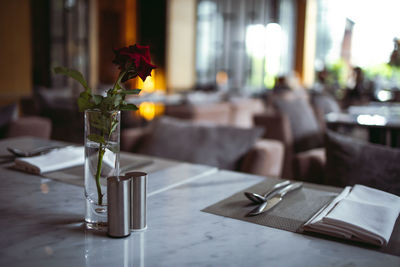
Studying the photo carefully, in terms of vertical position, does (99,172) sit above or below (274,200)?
above

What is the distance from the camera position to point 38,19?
908 centimetres

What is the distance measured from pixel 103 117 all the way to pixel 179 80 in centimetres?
864

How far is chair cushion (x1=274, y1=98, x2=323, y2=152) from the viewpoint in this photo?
144 inches

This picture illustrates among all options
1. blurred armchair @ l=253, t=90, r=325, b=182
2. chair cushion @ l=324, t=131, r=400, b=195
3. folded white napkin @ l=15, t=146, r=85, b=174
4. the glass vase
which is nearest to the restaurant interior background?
blurred armchair @ l=253, t=90, r=325, b=182

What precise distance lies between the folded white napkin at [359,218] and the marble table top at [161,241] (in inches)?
1.2

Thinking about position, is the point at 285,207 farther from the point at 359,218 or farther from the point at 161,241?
the point at 161,241

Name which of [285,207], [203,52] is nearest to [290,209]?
[285,207]

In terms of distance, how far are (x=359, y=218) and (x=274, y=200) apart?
250 millimetres

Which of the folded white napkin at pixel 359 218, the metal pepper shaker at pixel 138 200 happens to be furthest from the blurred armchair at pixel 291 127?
the metal pepper shaker at pixel 138 200

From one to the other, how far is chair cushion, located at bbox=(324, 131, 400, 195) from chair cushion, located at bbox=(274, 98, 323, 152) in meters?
1.95

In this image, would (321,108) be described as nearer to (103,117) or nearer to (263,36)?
(103,117)

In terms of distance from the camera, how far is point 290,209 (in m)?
1.04

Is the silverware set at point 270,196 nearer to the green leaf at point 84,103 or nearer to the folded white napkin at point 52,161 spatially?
the green leaf at point 84,103

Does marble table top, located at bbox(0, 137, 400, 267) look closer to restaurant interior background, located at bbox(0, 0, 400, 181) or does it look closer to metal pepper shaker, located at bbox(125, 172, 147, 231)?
metal pepper shaker, located at bbox(125, 172, 147, 231)
